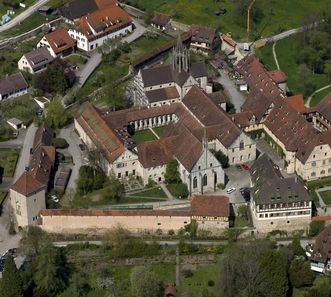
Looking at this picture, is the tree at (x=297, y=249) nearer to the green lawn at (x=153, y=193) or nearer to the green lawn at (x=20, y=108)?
the green lawn at (x=153, y=193)

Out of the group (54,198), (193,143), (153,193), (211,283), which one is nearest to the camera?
(211,283)

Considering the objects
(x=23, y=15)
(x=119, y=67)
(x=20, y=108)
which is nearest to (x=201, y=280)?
(x=20, y=108)

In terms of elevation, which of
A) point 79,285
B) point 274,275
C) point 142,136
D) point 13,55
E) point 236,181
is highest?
point 13,55

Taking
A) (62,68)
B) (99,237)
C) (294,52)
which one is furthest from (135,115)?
(294,52)

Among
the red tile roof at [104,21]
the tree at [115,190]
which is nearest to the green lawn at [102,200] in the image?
the tree at [115,190]

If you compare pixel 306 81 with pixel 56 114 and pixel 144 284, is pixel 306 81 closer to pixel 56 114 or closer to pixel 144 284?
pixel 56 114

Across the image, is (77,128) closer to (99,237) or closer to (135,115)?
(135,115)
